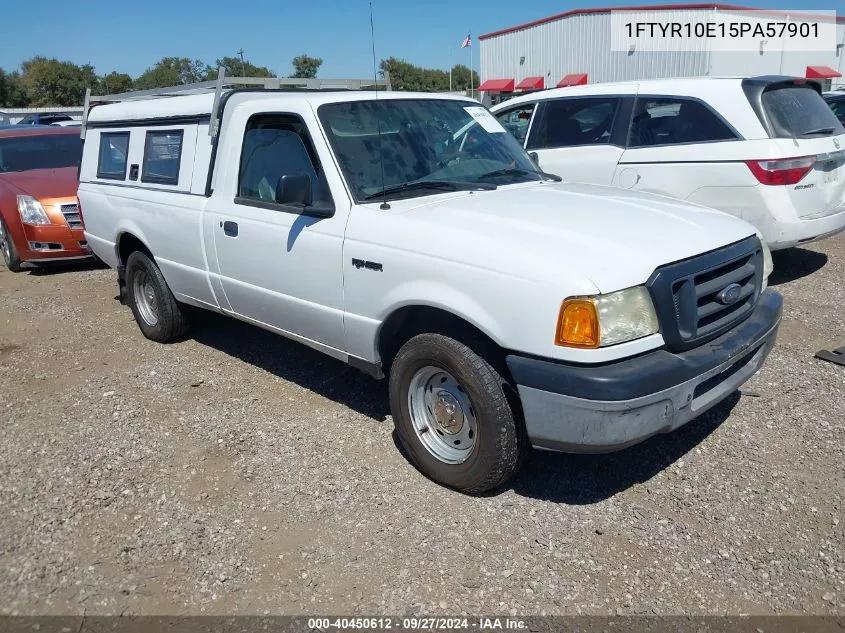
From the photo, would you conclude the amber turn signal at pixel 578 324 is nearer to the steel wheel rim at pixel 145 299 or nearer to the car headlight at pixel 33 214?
the steel wheel rim at pixel 145 299

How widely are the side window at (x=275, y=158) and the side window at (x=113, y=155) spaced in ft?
6.13

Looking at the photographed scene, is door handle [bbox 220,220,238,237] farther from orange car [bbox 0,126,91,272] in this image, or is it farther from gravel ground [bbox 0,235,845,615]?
orange car [bbox 0,126,91,272]

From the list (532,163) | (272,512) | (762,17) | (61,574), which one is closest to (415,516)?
(272,512)

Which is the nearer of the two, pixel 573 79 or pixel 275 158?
pixel 275 158

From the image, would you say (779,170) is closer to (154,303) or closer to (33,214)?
(154,303)

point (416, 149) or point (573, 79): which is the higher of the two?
point (573, 79)

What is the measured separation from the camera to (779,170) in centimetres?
610

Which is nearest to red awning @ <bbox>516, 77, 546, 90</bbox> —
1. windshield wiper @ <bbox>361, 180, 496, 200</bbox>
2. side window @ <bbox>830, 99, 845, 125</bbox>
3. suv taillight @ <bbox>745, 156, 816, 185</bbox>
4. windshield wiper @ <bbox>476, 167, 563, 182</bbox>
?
side window @ <bbox>830, 99, 845, 125</bbox>

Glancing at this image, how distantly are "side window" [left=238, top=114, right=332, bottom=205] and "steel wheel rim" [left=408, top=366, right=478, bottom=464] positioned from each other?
1147mm

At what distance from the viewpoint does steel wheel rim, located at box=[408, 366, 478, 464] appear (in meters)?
3.49

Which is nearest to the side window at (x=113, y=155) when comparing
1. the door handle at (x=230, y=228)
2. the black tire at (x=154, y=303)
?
the black tire at (x=154, y=303)

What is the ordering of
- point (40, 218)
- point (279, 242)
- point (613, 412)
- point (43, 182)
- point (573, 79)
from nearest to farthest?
point (613, 412) < point (279, 242) < point (40, 218) < point (43, 182) < point (573, 79)

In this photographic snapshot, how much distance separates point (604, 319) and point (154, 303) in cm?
430

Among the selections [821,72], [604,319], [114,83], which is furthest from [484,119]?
[114,83]
